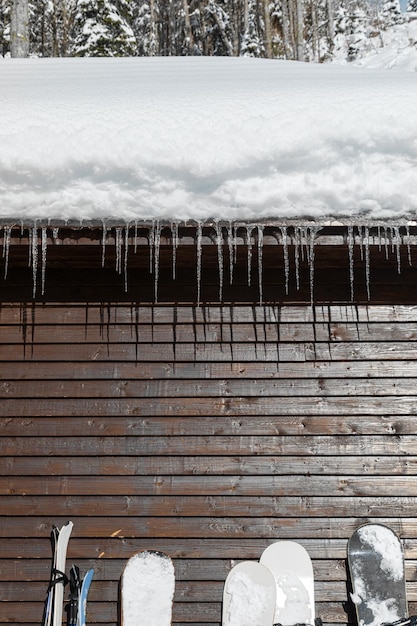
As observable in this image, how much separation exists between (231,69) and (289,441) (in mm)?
3345

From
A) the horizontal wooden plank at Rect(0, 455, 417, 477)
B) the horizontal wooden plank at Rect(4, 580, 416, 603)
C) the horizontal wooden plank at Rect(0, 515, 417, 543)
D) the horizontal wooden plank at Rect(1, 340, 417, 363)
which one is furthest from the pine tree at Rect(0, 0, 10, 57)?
the horizontal wooden plank at Rect(4, 580, 416, 603)

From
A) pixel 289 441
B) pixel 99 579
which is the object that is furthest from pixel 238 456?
pixel 99 579

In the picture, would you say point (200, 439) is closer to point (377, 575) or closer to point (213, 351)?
point (213, 351)

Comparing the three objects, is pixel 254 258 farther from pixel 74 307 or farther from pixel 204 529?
pixel 204 529

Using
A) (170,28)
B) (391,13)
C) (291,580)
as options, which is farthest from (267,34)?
(391,13)

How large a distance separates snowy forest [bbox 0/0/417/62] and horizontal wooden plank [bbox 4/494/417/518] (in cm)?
1209

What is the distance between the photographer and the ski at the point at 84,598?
292 centimetres

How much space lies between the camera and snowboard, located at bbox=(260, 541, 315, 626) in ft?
9.64

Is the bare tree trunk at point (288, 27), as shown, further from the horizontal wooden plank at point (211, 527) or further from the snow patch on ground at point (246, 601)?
the snow patch on ground at point (246, 601)

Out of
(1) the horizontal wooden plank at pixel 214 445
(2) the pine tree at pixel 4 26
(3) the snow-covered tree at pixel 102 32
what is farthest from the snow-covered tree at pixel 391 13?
(1) the horizontal wooden plank at pixel 214 445

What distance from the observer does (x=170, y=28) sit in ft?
60.7

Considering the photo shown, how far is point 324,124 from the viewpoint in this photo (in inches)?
107

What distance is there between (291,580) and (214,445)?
86 centimetres

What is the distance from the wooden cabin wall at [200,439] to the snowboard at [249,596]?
134 millimetres
